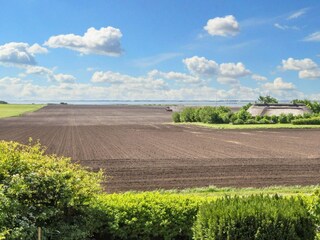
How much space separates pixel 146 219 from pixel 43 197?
8.50 feet

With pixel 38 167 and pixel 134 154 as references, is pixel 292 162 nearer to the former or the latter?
pixel 134 154

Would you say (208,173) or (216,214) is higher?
(216,214)

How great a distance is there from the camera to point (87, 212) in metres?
10.6

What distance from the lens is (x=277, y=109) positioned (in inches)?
3671

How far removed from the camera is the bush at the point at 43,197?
9.52m

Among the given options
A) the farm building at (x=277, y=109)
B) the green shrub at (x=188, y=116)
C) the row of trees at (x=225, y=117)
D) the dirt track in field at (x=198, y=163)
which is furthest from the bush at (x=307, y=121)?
the dirt track in field at (x=198, y=163)

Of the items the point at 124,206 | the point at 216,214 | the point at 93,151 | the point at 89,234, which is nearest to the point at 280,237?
the point at 216,214

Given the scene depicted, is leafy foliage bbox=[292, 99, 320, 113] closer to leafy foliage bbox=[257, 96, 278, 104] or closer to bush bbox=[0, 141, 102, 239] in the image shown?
leafy foliage bbox=[257, 96, 278, 104]

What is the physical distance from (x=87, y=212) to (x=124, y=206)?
0.93 metres

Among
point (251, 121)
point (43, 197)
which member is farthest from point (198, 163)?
point (251, 121)

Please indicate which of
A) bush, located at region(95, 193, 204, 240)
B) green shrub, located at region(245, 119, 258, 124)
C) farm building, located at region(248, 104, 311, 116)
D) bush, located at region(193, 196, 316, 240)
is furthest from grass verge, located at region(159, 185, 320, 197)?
farm building, located at region(248, 104, 311, 116)

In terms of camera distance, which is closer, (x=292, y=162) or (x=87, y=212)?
(x=87, y=212)

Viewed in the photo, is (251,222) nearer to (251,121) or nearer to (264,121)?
(251,121)

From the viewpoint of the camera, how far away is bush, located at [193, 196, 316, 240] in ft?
30.6
